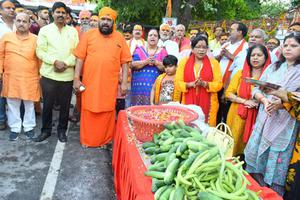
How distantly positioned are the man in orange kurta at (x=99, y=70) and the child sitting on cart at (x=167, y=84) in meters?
0.55

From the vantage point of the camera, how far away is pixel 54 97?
14.4ft

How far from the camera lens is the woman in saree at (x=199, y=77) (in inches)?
148

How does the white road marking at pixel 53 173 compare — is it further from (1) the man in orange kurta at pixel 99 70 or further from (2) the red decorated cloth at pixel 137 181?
(2) the red decorated cloth at pixel 137 181

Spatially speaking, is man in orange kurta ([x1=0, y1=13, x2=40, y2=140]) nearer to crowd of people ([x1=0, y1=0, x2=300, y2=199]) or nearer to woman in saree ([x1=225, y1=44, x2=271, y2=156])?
crowd of people ([x1=0, y1=0, x2=300, y2=199])

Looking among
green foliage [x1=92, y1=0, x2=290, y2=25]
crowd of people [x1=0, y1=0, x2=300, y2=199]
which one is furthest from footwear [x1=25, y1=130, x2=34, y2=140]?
green foliage [x1=92, y1=0, x2=290, y2=25]

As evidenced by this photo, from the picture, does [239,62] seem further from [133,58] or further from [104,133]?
[104,133]

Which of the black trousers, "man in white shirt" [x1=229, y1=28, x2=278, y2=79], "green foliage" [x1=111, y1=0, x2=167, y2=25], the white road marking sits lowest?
the white road marking

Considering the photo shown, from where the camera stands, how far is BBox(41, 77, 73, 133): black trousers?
4.29 m

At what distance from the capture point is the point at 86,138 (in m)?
4.36

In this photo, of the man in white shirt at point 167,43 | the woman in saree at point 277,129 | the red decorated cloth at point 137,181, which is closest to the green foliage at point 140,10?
the man in white shirt at point 167,43

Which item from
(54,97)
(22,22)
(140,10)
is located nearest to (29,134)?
(54,97)

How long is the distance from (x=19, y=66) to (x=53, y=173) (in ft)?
5.38

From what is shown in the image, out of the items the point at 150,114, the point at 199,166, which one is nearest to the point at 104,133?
the point at 150,114

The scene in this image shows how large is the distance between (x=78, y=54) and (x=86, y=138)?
1.20m
